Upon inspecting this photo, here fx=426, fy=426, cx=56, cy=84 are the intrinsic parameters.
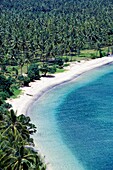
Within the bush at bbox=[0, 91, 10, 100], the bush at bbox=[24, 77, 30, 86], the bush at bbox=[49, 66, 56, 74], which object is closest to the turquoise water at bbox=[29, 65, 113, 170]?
the bush at bbox=[24, 77, 30, 86]

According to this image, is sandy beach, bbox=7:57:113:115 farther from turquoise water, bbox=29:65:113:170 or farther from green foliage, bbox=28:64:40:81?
turquoise water, bbox=29:65:113:170

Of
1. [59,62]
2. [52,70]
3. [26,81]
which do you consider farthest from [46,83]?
[59,62]

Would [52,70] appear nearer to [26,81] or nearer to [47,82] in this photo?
[47,82]

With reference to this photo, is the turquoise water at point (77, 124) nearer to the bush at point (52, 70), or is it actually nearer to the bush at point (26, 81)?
the bush at point (26, 81)

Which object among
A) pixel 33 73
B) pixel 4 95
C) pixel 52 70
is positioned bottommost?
pixel 4 95

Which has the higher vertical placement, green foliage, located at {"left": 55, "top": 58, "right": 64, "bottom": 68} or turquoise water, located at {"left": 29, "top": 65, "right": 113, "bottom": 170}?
green foliage, located at {"left": 55, "top": 58, "right": 64, "bottom": 68}

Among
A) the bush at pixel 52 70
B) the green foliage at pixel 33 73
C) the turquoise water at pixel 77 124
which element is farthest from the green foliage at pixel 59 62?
the green foliage at pixel 33 73

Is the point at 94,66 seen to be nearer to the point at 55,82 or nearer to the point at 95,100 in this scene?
the point at 55,82

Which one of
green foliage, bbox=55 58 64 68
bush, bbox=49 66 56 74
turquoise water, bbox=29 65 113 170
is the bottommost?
turquoise water, bbox=29 65 113 170
